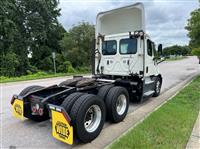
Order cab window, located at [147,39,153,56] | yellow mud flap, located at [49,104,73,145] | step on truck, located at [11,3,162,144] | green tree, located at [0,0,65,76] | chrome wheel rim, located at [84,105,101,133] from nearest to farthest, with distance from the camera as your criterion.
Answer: yellow mud flap, located at [49,104,73,145]
step on truck, located at [11,3,162,144]
chrome wheel rim, located at [84,105,101,133]
cab window, located at [147,39,153,56]
green tree, located at [0,0,65,76]

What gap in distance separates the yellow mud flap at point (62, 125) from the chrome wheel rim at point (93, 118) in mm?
557

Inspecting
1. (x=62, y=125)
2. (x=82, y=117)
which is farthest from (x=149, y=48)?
(x=62, y=125)

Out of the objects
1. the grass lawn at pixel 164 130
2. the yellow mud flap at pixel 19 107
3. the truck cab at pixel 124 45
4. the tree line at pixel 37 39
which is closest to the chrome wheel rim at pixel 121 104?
the grass lawn at pixel 164 130

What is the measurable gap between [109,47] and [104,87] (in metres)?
A: 2.33

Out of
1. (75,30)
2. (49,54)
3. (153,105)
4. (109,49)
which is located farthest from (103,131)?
(49,54)

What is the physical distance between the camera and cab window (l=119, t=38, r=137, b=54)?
247 inches

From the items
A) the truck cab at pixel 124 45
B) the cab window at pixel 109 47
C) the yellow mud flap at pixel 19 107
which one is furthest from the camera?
the cab window at pixel 109 47

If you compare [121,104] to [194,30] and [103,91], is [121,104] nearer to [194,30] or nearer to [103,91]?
[103,91]

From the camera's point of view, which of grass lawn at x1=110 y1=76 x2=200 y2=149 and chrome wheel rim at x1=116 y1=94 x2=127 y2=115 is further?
chrome wheel rim at x1=116 y1=94 x2=127 y2=115

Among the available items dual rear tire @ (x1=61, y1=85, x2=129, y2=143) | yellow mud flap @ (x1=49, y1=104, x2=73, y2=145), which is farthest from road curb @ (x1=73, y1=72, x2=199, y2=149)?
yellow mud flap @ (x1=49, y1=104, x2=73, y2=145)

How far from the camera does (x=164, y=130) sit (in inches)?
156

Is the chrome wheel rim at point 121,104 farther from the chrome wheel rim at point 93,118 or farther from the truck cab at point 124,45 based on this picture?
the truck cab at point 124,45

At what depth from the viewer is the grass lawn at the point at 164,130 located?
3377 mm

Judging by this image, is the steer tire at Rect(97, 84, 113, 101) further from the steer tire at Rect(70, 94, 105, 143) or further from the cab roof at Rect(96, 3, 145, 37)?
the cab roof at Rect(96, 3, 145, 37)
